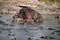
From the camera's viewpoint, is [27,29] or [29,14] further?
[29,14]

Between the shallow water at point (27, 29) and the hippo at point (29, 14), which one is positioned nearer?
the shallow water at point (27, 29)

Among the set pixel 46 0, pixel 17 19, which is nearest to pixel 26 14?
pixel 17 19

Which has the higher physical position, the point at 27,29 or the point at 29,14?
the point at 29,14

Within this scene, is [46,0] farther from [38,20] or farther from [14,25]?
[14,25]

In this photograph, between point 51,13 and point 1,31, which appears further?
point 51,13

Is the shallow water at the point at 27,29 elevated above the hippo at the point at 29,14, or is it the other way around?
the hippo at the point at 29,14

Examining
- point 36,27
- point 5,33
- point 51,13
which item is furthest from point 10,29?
point 51,13

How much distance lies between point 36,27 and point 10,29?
46 centimetres

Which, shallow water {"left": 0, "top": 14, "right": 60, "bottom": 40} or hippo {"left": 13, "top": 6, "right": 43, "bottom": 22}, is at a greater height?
hippo {"left": 13, "top": 6, "right": 43, "bottom": 22}

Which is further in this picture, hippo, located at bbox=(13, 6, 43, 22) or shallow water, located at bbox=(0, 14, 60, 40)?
hippo, located at bbox=(13, 6, 43, 22)

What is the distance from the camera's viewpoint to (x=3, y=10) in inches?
188

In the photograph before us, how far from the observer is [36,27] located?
4562 mm

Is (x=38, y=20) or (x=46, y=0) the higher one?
(x=46, y=0)

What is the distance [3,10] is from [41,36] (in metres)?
0.93
